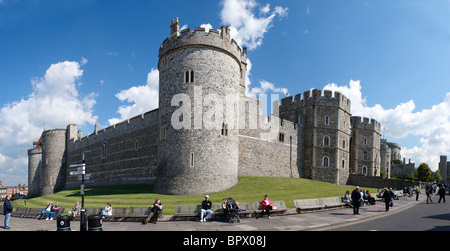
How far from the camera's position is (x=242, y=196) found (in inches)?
821

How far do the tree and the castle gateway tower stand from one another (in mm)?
67509

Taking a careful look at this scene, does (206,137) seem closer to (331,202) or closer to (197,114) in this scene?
(197,114)

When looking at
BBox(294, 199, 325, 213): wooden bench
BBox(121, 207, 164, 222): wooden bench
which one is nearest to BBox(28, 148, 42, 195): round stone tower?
BBox(121, 207, 164, 222): wooden bench

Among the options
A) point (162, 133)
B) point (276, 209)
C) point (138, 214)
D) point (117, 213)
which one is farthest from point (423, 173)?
point (117, 213)

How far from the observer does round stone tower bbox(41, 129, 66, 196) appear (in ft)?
177

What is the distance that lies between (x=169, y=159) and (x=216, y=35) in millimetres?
11006

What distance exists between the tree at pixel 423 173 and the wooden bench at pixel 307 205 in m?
71.4

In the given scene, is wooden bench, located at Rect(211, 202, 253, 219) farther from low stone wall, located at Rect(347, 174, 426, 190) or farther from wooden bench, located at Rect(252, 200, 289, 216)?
low stone wall, located at Rect(347, 174, 426, 190)

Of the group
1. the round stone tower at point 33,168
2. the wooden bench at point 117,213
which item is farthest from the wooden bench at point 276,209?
the round stone tower at point 33,168

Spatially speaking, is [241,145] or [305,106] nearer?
[241,145]

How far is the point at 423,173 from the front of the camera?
7300 centimetres
